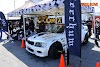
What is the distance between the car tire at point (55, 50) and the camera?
793 cm

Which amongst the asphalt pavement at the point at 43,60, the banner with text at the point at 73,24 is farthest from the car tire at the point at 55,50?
the banner with text at the point at 73,24

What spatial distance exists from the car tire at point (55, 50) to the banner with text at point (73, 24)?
1779 millimetres

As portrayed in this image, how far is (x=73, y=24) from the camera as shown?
6.13m

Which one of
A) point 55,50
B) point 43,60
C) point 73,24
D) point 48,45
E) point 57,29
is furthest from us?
point 57,29

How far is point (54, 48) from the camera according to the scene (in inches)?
314

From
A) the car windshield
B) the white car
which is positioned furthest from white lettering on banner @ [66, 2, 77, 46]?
the car windshield

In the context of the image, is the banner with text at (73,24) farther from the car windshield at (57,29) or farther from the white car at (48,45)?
the car windshield at (57,29)

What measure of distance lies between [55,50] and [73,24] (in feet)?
7.34

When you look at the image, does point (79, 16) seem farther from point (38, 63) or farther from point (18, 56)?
point (18, 56)

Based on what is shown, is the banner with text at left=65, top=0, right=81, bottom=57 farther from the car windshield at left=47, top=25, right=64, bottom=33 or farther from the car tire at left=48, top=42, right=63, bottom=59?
the car windshield at left=47, top=25, right=64, bottom=33

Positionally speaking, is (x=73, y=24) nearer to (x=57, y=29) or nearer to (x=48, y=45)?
(x=48, y=45)

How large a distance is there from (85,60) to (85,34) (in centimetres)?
339

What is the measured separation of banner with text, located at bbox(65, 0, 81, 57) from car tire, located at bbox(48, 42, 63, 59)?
178 centimetres

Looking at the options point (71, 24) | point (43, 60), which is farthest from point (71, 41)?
point (43, 60)
